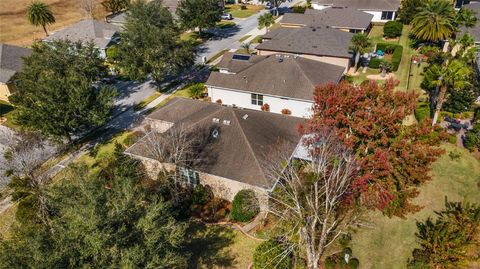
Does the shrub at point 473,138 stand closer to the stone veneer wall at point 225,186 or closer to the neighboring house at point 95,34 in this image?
the stone veneer wall at point 225,186

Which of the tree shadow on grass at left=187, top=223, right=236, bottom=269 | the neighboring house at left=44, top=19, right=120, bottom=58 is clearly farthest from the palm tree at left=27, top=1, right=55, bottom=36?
the tree shadow on grass at left=187, top=223, right=236, bottom=269

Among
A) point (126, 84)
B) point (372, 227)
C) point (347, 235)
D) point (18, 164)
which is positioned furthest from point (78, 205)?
point (126, 84)

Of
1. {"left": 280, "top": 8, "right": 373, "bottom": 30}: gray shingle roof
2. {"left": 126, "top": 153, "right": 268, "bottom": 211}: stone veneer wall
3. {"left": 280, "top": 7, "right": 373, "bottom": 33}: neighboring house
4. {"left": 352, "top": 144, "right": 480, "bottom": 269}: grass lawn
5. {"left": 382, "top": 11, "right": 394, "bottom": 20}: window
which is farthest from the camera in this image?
{"left": 382, "top": 11, "right": 394, "bottom": 20}: window

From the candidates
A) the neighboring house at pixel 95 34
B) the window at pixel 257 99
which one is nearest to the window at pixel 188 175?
the window at pixel 257 99

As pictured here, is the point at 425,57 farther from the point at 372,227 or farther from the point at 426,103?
the point at 372,227

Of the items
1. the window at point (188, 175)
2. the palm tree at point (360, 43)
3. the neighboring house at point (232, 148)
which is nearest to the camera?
the neighboring house at point (232, 148)

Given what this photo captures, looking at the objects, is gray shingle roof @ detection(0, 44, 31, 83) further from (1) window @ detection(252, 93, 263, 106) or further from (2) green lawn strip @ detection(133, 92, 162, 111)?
(1) window @ detection(252, 93, 263, 106)

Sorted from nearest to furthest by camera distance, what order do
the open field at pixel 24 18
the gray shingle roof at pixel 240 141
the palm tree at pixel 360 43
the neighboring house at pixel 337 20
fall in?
1. the gray shingle roof at pixel 240 141
2. the palm tree at pixel 360 43
3. the neighboring house at pixel 337 20
4. the open field at pixel 24 18
